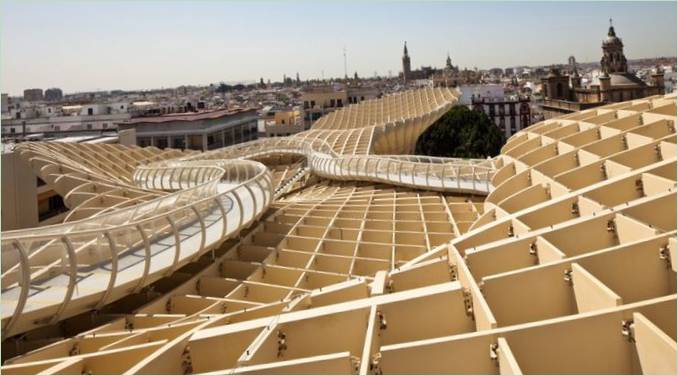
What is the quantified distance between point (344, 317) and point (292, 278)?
6.81 m

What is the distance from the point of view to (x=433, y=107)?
62.2 meters

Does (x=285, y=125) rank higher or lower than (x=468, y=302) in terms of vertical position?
higher

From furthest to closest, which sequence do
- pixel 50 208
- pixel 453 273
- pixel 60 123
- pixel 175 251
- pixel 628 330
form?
pixel 60 123 < pixel 50 208 < pixel 175 251 < pixel 453 273 < pixel 628 330

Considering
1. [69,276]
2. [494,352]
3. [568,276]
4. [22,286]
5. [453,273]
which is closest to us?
[494,352]

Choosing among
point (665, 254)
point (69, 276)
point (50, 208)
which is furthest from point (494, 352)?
point (50, 208)

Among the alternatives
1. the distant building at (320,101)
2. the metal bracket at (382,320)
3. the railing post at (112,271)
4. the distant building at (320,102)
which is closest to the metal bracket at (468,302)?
the metal bracket at (382,320)

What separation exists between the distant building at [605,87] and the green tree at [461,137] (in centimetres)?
5310

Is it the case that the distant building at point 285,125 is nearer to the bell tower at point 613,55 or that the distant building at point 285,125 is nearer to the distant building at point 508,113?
the distant building at point 508,113

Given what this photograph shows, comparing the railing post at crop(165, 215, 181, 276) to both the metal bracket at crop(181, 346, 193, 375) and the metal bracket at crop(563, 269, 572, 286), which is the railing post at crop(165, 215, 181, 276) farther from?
the metal bracket at crop(563, 269, 572, 286)

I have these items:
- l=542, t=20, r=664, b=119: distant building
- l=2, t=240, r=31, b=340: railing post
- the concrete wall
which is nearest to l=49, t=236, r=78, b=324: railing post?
l=2, t=240, r=31, b=340: railing post

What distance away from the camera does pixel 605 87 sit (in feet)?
404

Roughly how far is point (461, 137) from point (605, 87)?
70838 mm

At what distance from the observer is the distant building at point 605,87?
121250 millimetres

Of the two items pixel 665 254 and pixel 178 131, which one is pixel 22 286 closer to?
pixel 665 254
